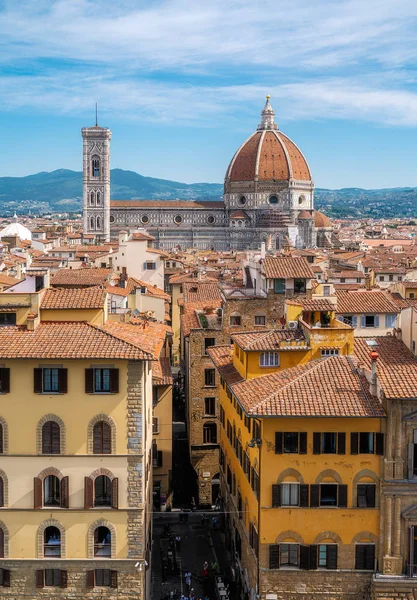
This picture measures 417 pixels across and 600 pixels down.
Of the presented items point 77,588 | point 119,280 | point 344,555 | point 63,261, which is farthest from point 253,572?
point 63,261

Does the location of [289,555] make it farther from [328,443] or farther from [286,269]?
[286,269]

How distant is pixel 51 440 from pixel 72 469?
1064mm

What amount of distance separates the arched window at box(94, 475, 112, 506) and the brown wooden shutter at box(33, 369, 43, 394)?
319 centimetres

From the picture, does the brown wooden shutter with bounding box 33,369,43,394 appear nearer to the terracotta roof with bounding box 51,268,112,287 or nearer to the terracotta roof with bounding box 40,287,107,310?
the terracotta roof with bounding box 40,287,107,310

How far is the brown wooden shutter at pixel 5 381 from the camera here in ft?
89.6

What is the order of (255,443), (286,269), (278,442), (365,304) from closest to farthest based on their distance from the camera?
1. (278,442)
2. (255,443)
3. (286,269)
4. (365,304)

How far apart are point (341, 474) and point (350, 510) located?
Result: 1097mm

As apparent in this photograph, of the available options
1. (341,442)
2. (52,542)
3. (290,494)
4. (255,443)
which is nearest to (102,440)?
(52,542)

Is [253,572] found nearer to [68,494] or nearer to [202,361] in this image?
[68,494]

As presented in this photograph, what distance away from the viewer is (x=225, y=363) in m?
36.3

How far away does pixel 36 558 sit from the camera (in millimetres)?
27547

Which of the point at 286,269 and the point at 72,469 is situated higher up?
the point at 286,269

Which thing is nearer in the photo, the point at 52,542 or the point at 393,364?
the point at 52,542

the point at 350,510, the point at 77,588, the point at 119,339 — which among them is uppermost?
the point at 119,339
